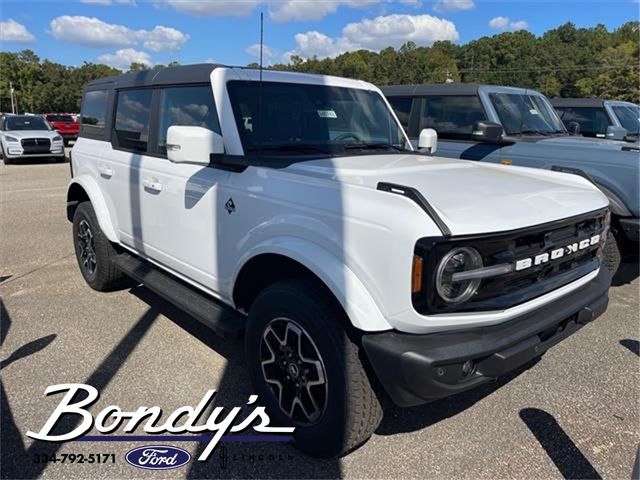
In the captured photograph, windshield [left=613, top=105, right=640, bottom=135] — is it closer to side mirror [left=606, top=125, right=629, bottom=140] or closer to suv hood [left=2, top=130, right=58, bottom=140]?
side mirror [left=606, top=125, right=629, bottom=140]

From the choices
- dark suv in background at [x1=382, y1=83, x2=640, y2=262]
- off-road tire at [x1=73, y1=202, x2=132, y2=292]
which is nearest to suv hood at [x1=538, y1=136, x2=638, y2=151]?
dark suv in background at [x1=382, y1=83, x2=640, y2=262]

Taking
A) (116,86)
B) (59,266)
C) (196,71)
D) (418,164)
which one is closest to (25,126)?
(59,266)

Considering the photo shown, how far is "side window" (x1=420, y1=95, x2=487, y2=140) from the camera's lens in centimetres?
669

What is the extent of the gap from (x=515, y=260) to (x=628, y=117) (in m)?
9.84

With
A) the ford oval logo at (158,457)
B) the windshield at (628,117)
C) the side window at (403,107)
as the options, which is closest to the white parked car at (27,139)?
the side window at (403,107)

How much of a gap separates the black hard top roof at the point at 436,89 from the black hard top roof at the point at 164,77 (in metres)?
4.13

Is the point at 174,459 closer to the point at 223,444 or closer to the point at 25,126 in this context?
the point at 223,444

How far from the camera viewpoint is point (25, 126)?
17672 millimetres

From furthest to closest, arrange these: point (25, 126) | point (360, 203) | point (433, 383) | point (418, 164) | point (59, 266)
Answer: point (25, 126), point (59, 266), point (418, 164), point (360, 203), point (433, 383)

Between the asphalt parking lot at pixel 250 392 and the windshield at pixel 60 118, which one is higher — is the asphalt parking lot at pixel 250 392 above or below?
below

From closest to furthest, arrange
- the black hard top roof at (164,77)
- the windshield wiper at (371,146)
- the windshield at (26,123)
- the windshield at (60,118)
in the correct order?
the black hard top roof at (164,77)
the windshield wiper at (371,146)
the windshield at (26,123)
the windshield at (60,118)

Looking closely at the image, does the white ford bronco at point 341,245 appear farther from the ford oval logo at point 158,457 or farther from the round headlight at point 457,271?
the ford oval logo at point 158,457

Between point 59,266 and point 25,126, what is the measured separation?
14477 mm

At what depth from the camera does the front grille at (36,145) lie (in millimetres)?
16531
